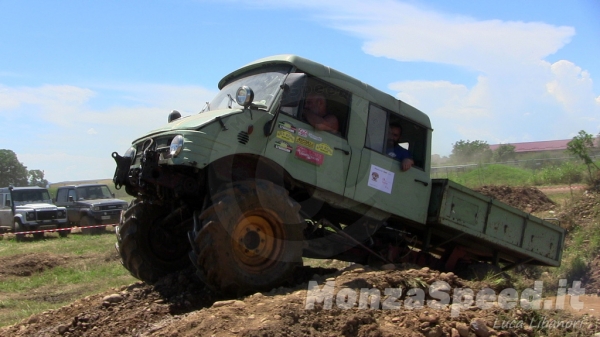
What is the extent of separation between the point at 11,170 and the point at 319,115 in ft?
167

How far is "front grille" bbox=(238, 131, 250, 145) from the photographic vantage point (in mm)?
6090

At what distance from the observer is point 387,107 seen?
300 inches

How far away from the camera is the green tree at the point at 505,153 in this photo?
4116 centimetres

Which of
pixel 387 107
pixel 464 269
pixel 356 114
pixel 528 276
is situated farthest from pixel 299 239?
pixel 528 276

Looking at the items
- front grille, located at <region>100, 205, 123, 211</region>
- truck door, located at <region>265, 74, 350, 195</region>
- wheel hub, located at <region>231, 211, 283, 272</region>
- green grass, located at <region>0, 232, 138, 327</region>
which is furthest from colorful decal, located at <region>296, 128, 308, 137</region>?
front grille, located at <region>100, 205, 123, 211</region>

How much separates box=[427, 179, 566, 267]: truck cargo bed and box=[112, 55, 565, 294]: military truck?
0.06ft

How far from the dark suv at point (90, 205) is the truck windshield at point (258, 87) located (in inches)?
570

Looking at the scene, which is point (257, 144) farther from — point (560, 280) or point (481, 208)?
point (560, 280)

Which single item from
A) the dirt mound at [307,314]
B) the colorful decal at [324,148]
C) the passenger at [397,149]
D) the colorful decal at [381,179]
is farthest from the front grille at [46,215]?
the colorful decal at [324,148]

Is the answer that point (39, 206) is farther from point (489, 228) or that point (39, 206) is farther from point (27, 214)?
point (489, 228)

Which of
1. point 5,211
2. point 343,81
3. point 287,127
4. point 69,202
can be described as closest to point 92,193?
point 69,202

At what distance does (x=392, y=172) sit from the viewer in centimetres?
756

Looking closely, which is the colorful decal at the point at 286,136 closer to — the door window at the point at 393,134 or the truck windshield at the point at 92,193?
the door window at the point at 393,134

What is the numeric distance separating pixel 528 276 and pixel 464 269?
9.98ft
